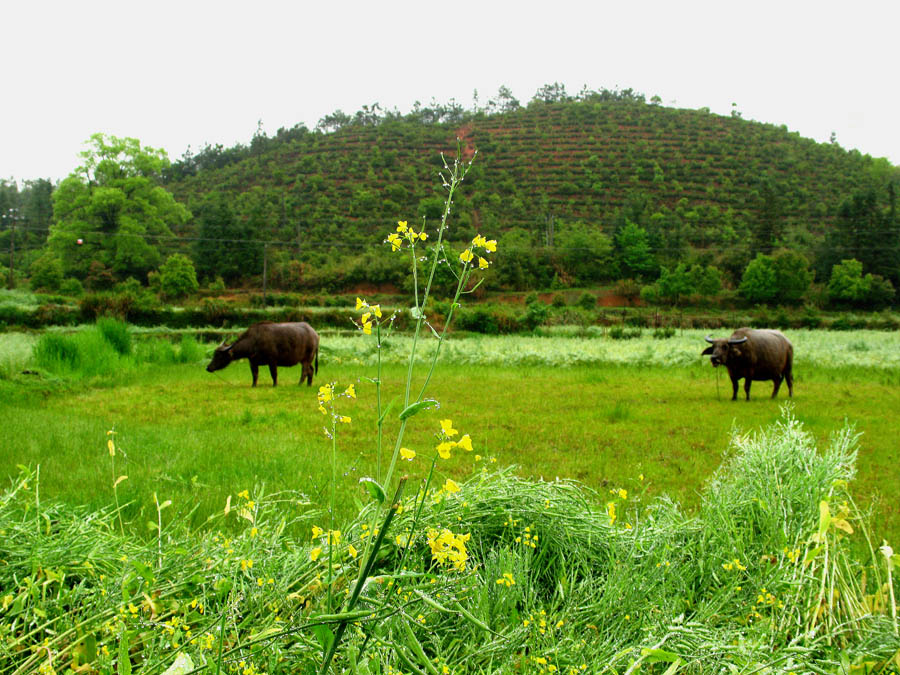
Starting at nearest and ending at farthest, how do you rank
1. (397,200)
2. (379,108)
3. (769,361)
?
1. (769,361)
2. (397,200)
3. (379,108)

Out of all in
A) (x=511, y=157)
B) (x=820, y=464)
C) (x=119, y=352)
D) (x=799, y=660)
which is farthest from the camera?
(x=511, y=157)

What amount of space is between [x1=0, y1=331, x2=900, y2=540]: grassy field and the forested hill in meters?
31.6

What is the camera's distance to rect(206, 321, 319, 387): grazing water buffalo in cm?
1180

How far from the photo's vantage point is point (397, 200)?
58.7 metres

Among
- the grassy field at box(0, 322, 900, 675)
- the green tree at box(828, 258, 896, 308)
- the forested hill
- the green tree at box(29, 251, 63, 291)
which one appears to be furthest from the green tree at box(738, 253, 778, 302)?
the green tree at box(29, 251, 63, 291)

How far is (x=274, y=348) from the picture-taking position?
38.6 feet

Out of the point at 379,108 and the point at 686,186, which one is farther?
the point at 379,108

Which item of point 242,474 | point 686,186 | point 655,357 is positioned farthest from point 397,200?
point 242,474

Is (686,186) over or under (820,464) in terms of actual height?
over

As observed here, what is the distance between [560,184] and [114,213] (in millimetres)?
42487

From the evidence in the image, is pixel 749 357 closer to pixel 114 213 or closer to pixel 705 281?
pixel 705 281

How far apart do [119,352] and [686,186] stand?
6159 centimetres

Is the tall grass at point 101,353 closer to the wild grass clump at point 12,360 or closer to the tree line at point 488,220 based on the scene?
the wild grass clump at point 12,360

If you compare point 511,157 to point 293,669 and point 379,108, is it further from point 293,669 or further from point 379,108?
point 293,669
